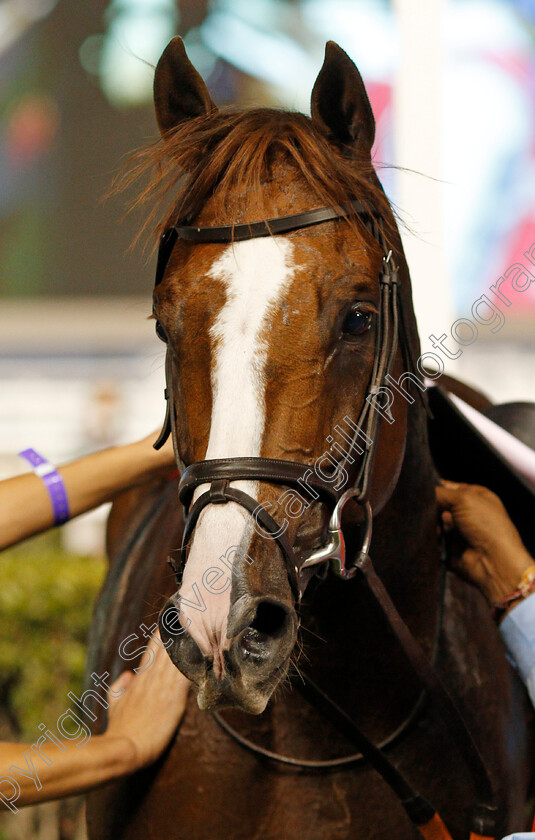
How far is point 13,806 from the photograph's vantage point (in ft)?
5.82

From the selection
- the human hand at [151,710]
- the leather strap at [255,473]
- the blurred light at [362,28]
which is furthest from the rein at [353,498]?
the blurred light at [362,28]

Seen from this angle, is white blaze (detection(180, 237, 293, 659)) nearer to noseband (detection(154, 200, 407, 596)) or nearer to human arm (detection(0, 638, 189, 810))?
noseband (detection(154, 200, 407, 596))

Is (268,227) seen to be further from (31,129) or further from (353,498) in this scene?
(31,129)

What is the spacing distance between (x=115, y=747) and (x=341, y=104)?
1497 millimetres

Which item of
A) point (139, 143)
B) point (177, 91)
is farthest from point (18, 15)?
point (177, 91)

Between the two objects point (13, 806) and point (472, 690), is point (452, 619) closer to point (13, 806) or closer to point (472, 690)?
point (472, 690)

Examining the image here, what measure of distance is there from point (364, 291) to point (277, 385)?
12.0 inches

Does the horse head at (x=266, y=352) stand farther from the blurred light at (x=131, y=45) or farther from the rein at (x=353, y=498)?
the blurred light at (x=131, y=45)

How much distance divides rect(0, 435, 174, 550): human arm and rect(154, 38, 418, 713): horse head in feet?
2.11

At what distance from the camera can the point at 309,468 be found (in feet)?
4.78

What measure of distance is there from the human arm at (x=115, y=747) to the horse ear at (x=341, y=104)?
125cm

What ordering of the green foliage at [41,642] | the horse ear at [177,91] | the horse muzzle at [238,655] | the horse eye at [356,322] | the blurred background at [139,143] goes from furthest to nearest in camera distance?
the blurred background at [139,143] → the green foliage at [41,642] → the horse ear at [177,91] → the horse eye at [356,322] → the horse muzzle at [238,655]

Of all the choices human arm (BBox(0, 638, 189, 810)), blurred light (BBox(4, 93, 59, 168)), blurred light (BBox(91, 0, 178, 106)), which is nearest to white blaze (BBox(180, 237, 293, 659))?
human arm (BBox(0, 638, 189, 810))

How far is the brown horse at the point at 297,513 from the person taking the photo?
1.37m
